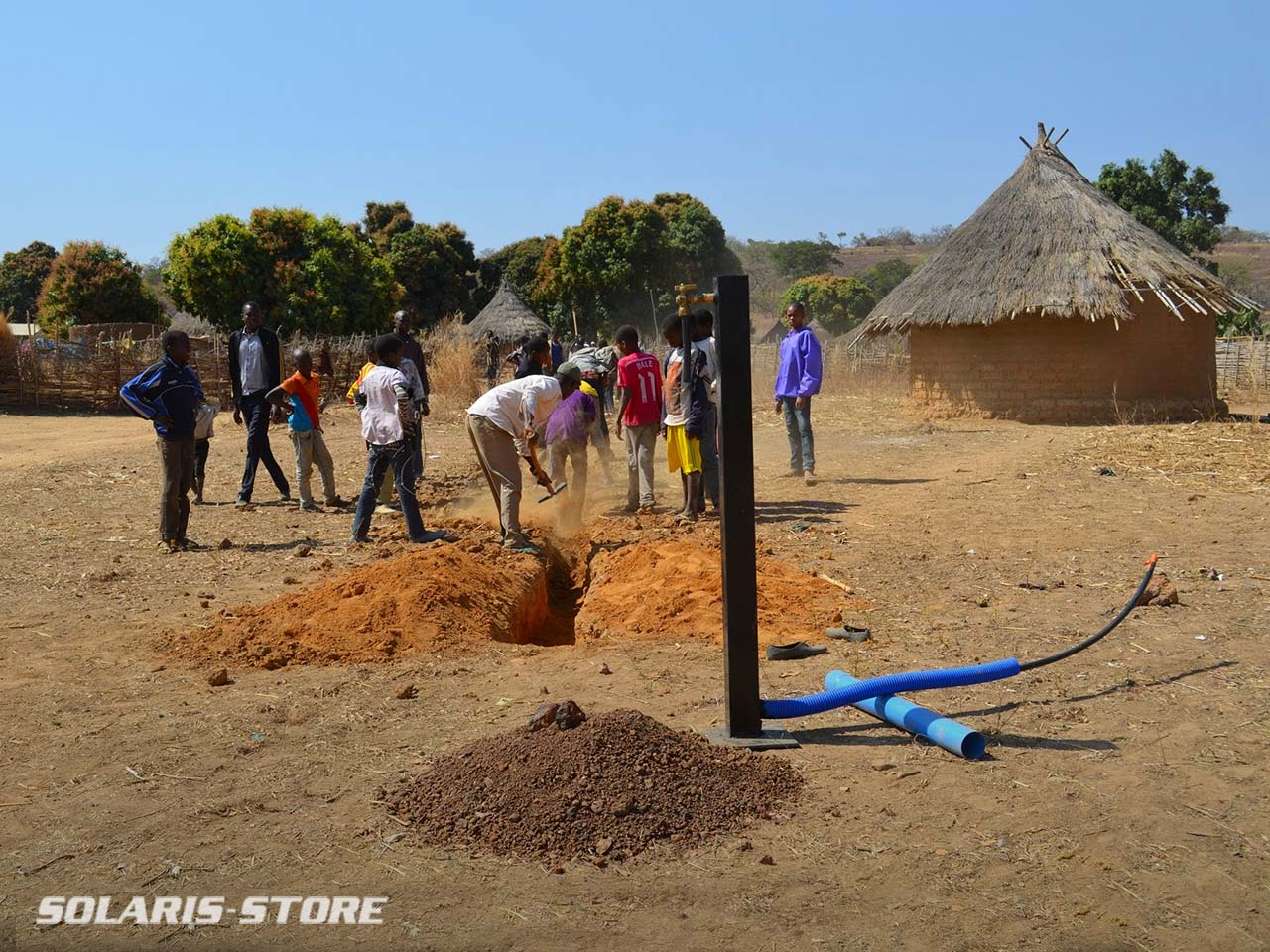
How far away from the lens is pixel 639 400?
8.93 metres

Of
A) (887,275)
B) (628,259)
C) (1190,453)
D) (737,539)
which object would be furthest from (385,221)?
(737,539)

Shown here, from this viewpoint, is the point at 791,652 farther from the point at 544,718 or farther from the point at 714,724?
the point at 544,718

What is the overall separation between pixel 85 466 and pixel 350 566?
671cm

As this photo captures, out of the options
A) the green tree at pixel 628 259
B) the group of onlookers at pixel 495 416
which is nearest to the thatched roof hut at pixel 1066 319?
the group of onlookers at pixel 495 416

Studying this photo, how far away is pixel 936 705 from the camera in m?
4.53

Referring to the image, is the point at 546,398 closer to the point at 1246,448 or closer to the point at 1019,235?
the point at 1246,448

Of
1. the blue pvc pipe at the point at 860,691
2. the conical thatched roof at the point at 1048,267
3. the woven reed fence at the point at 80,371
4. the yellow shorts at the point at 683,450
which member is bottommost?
the blue pvc pipe at the point at 860,691

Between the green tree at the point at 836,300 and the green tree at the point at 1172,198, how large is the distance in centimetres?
1285

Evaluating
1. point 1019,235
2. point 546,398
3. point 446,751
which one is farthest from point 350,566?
point 1019,235

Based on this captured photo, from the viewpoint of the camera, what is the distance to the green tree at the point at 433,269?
126 ft

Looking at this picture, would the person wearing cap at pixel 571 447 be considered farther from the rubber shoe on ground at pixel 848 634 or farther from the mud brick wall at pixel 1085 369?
the mud brick wall at pixel 1085 369

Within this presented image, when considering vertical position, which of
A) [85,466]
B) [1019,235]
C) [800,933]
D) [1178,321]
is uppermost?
[1019,235]

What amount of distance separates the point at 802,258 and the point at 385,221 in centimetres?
2582

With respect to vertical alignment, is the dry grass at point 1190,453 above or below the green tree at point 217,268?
below
